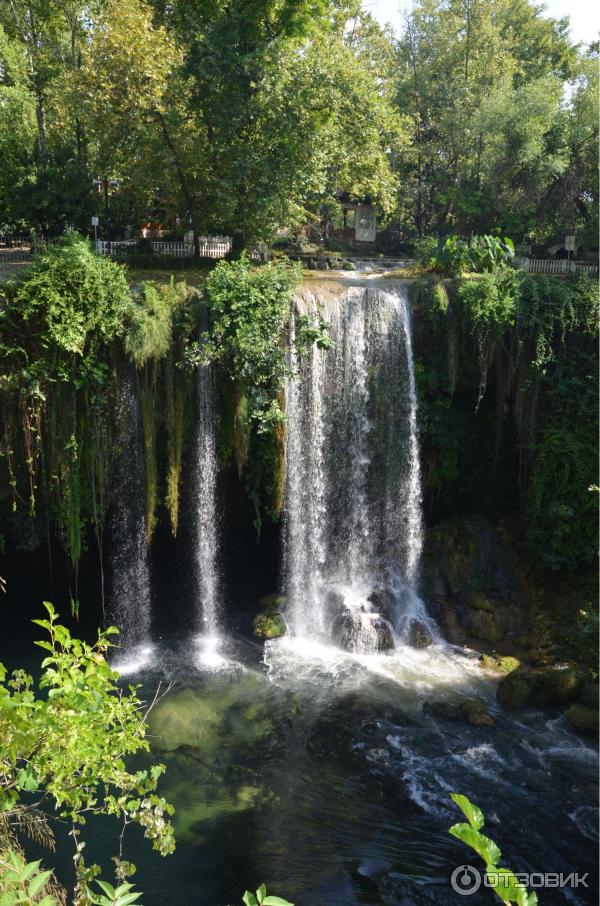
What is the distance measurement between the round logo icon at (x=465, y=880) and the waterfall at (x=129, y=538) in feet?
25.4

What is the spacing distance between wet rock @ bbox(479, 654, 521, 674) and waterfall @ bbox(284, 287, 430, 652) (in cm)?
180

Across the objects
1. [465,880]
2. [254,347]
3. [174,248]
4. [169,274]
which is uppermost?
[174,248]

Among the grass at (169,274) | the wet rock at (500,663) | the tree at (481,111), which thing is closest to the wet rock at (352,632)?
the wet rock at (500,663)

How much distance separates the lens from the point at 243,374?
47.3 feet

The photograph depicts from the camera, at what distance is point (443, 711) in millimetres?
12766

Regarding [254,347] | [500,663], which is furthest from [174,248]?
[500,663]

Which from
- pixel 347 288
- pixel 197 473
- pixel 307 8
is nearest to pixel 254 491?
pixel 197 473

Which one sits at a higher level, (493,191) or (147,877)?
(493,191)

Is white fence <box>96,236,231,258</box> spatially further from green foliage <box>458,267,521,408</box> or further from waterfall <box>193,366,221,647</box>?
green foliage <box>458,267,521,408</box>

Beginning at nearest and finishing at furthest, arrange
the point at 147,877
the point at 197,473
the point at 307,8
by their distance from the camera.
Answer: the point at 147,877, the point at 197,473, the point at 307,8

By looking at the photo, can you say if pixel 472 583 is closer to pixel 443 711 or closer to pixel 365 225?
pixel 443 711

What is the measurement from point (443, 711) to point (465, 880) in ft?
11.7

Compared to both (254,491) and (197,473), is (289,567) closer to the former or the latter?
(254,491)

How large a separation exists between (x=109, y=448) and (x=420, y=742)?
8.20m
